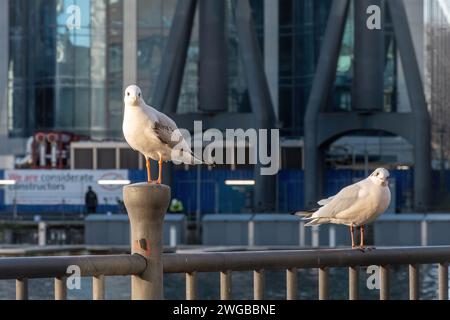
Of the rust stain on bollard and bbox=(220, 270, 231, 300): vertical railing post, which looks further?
bbox=(220, 270, 231, 300): vertical railing post

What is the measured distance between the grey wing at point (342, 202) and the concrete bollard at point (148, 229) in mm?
3023

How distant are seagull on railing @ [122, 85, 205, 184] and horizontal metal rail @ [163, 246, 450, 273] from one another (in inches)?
57.6

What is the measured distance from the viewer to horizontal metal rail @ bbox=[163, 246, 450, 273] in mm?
7965

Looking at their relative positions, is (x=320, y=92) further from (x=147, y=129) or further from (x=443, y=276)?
(x=443, y=276)

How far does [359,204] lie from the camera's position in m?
10.2

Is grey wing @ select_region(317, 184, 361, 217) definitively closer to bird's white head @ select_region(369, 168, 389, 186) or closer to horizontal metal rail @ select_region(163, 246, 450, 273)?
bird's white head @ select_region(369, 168, 389, 186)

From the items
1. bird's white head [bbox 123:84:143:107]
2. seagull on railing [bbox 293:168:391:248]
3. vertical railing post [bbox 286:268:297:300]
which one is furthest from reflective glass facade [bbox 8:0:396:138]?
vertical railing post [bbox 286:268:297:300]

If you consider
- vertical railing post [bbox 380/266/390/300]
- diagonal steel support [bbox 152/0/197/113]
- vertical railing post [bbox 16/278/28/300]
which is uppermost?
diagonal steel support [bbox 152/0/197/113]

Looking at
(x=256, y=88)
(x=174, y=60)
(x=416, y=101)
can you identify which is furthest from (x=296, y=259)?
(x=174, y=60)

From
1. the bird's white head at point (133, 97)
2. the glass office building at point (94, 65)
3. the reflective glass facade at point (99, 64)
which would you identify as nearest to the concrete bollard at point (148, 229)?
the bird's white head at point (133, 97)

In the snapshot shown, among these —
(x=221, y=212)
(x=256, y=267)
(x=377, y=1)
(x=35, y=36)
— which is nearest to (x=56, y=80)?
(x=35, y=36)

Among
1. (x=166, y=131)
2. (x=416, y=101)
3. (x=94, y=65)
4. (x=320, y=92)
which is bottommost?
(x=166, y=131)

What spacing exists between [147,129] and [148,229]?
2333mm

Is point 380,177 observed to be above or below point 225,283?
above
